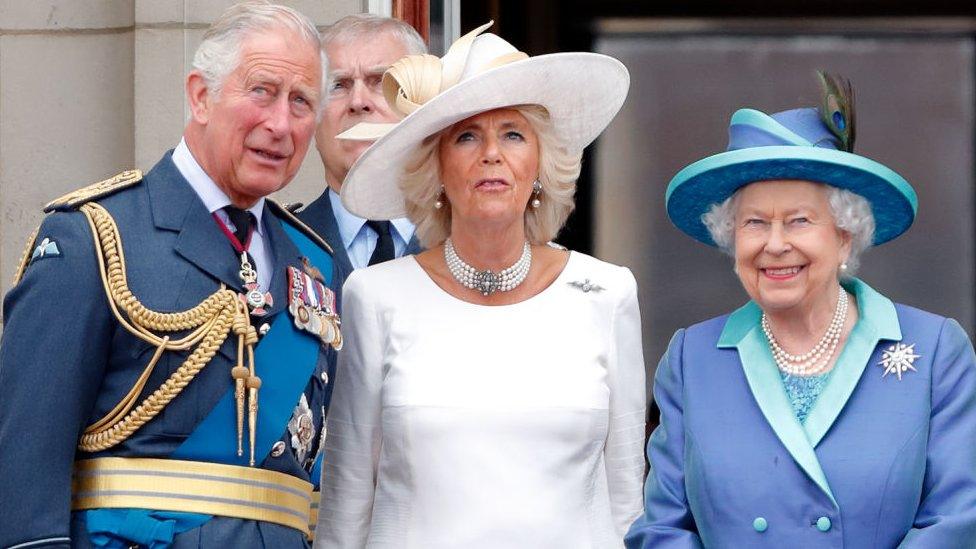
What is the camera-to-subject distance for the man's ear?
12.8ft

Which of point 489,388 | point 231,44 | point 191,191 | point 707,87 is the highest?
point 707,87

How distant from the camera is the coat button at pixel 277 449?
12.7 feet

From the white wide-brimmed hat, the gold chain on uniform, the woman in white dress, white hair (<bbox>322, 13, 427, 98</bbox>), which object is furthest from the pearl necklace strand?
white hair (<bbox>322, 13, 427, 98</bbox>)

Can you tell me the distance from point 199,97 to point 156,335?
1.62 feet

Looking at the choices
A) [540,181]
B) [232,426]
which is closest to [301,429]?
[232,426]

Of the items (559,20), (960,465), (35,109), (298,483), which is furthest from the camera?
(559,20)

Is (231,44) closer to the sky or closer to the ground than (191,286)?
closer to the sky

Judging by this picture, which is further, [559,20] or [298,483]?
[559,20]

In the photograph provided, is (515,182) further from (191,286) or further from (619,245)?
(619,245)

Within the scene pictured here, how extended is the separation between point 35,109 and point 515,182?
8.27 feet

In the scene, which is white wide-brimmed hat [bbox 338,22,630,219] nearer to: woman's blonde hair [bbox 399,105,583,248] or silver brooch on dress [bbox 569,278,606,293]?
woman's blonde hair [bbox 399,105,583,248]

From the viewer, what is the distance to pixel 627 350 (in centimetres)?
420

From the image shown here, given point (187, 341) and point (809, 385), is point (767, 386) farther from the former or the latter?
point (187, 341)


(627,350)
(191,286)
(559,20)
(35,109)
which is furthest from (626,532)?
(559,20)
